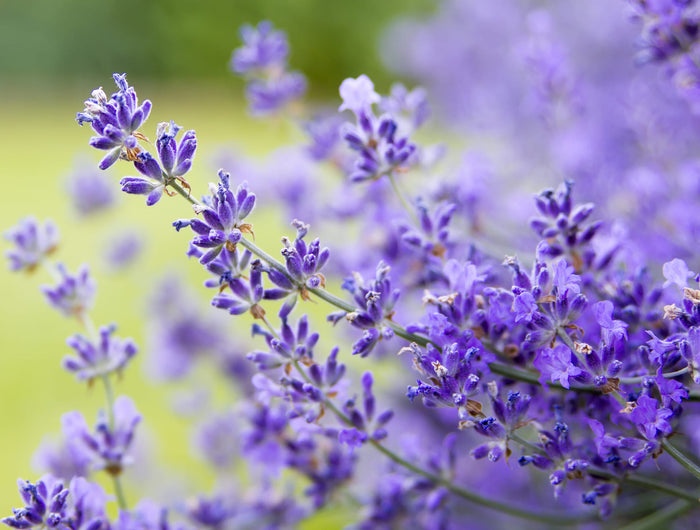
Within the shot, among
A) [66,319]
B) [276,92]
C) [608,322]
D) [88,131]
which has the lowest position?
[608,322]

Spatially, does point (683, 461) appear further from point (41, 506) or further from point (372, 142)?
point (41, 506)

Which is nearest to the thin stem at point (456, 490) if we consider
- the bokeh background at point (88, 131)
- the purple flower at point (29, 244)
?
the purple flower at point (29, 244)

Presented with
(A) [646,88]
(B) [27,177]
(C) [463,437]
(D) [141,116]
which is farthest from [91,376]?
(B) [27,177]

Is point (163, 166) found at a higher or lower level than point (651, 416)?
higher

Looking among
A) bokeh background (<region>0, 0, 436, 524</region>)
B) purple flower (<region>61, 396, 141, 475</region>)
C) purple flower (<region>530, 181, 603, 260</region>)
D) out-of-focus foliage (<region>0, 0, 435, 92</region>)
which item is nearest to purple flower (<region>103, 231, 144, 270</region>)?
bokeh background (<region>0, 0, 436, 524</region>)

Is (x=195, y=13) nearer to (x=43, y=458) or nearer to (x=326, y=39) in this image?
(x=326, y=39)

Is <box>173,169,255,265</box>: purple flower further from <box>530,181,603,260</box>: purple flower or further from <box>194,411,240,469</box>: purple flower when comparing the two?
<box>194,411,240,469</box>: purple flower

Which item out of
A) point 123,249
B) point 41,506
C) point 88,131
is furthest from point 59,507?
point 88,131
